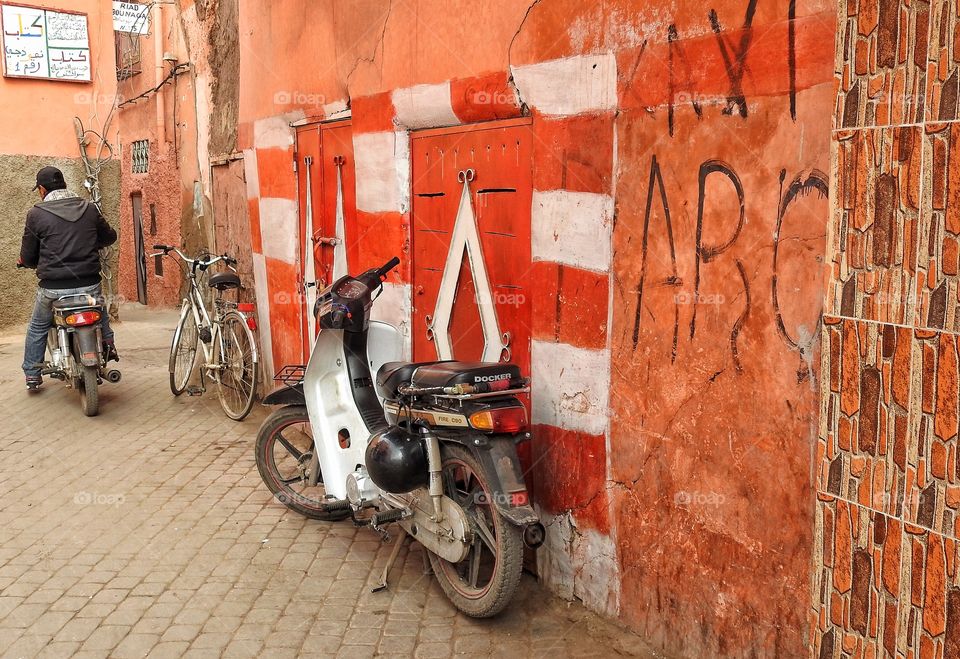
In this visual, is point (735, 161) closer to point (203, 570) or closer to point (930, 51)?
point (930, 51)

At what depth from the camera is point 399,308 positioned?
5340 mm

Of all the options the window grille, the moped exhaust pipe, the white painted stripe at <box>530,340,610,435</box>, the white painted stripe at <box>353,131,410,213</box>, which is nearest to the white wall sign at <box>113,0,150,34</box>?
the window grille

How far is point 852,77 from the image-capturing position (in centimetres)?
267

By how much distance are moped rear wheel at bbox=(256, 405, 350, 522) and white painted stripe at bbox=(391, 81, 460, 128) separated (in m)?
1.72

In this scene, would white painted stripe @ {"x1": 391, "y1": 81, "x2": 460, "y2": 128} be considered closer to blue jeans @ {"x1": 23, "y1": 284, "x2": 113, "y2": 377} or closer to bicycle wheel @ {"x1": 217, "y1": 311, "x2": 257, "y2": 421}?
bicycle wheel @ {"x1": 217, "y1": 311, "x2": 257, "y2": 421}

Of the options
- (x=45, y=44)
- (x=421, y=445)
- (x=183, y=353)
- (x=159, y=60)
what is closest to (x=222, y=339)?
(x=183, y=353)

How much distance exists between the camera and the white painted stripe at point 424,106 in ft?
15.5

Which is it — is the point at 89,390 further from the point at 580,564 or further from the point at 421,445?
the point at 580,564

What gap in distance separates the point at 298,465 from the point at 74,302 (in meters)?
3.15

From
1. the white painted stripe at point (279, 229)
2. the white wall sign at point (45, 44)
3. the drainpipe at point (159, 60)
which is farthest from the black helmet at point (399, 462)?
the drainpipe at point (159, 60)

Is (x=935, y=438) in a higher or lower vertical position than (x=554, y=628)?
higher

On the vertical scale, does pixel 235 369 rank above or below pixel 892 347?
below

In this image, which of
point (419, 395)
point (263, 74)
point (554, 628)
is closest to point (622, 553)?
point (554, 628)

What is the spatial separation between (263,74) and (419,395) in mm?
4237
